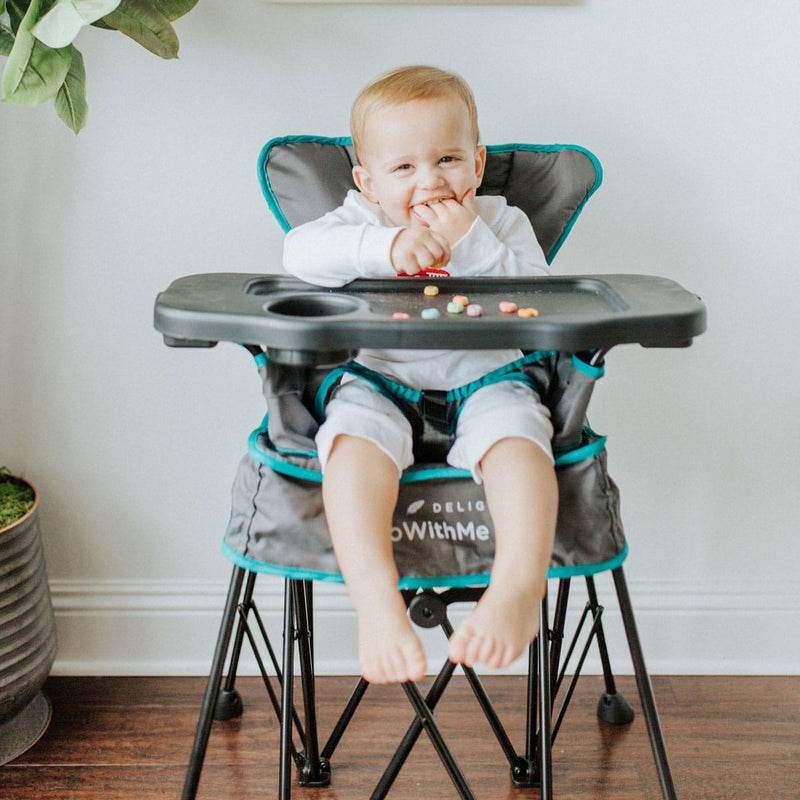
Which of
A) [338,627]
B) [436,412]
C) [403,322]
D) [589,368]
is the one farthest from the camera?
[338,627]

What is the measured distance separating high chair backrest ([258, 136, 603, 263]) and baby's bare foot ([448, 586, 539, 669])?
2.06 feet

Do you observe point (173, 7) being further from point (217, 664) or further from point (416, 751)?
point (416, 751)

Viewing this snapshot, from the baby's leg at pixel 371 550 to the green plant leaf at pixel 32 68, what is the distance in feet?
2.00

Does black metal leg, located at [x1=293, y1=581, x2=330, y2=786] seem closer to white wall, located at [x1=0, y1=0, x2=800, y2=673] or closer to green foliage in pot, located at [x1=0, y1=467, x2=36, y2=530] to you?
white wall, located at [x1=0, y1=0, x2=800, y2=673]

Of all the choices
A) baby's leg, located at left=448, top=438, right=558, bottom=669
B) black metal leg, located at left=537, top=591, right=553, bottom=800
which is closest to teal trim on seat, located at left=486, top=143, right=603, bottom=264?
baby's leg, located at left=448, top=438, right=558, bottom=669

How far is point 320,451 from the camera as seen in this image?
1.14m

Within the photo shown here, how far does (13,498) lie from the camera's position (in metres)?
1.57

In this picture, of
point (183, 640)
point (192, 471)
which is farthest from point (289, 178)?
point (183, 640)

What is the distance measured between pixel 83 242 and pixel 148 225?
117mm

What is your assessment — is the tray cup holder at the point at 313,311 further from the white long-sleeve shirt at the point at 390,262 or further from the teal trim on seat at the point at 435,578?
the teal trim on seat at the point at 435,578

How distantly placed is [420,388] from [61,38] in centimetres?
63

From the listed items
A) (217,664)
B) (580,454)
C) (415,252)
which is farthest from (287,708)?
(415,252)

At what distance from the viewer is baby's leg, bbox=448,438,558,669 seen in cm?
99

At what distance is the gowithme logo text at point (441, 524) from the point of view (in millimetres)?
1128
